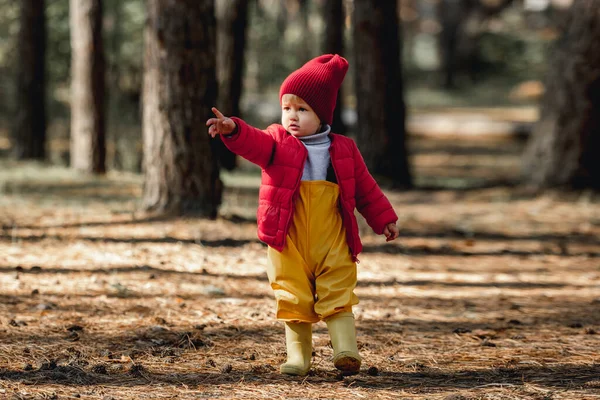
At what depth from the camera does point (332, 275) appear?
423 cm

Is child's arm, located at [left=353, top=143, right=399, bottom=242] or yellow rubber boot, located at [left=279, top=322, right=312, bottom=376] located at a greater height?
child's arm, located at [left=353, top=143, right=399, bottom=242]

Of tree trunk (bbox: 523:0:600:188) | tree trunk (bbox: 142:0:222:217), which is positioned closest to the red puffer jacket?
tree trunk (bbox: 142:0:222:217)

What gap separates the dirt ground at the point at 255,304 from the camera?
4035mm

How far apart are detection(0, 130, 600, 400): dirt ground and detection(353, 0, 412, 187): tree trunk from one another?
129 cm

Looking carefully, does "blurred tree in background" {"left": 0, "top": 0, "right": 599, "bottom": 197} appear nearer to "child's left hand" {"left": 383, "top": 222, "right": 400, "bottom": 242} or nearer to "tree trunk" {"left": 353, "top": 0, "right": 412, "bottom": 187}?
"tree trunk" {"left": 353, "top": 0, "right": 412, "bottom": 187}

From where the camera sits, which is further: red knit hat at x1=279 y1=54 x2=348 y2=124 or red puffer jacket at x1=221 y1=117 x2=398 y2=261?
red knit hat at x1=279 y1=54 x2=348 y2=124

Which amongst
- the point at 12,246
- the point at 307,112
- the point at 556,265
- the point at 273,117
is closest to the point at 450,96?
the point at 273,117

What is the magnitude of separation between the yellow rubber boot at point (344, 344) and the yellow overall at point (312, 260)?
0.16ft

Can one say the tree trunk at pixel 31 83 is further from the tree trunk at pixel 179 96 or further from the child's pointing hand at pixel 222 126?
the child's pointing hand at pixel 222 126

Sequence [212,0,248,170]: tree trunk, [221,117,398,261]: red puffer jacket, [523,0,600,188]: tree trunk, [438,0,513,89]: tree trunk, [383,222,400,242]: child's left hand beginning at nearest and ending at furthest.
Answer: [221,117,398,261]: red puffer jacket
[383,222,400,242]: child's left hand
[523,0,600,188]: tree trunk
[212,0,248,170]: tree trunk
[438,0,513,89]: tree trunk

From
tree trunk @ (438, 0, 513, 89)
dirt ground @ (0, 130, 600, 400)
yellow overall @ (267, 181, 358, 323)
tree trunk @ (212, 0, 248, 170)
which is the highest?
tree trunk @ (438, 0, 513, 89)

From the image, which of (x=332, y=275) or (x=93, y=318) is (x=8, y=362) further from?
(x=332, y=275)

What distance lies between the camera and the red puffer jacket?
405 centimetres

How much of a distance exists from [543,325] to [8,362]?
11.1ft
